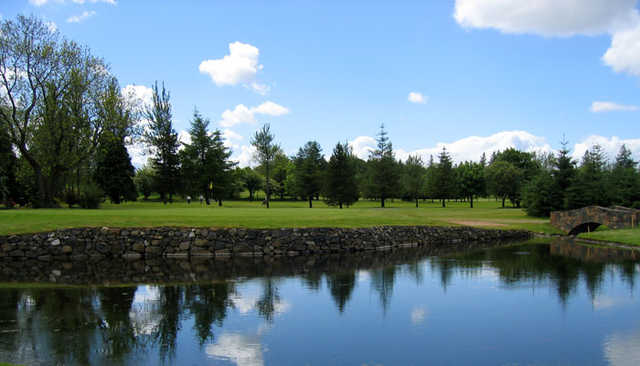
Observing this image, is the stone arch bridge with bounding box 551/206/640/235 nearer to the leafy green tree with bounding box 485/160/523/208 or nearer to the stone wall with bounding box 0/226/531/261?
the stone wall with bounding box 0/226/531/261

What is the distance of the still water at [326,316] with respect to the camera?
7.41m

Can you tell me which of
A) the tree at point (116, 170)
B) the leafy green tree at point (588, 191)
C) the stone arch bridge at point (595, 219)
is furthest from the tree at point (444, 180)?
the tree at point (116, 170)

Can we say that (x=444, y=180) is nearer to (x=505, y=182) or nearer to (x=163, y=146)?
(x=505, y=182)

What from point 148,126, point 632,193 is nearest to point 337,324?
point 632,193

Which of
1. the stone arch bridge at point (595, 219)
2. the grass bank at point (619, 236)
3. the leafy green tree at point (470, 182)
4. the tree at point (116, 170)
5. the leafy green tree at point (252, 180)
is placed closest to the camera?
the grass bank at point (619, 236)

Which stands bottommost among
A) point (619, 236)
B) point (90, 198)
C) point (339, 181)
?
point (619, 236)

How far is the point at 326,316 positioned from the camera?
32.6ft

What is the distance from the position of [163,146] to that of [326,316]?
44.0m

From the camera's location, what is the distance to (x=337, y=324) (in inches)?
366

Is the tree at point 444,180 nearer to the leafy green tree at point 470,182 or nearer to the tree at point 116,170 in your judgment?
the leafy green tree at point 470,182

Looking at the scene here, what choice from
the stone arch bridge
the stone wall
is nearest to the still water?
the stone wall

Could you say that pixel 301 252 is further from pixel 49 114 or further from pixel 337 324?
pixel 49 114

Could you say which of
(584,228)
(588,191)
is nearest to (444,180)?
(588,191)

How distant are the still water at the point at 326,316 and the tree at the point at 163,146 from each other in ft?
112
